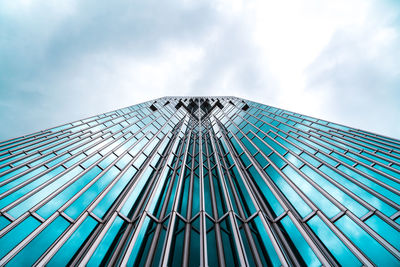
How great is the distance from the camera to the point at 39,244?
6.07m

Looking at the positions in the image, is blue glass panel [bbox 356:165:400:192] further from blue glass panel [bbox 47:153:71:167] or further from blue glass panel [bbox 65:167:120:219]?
blue glass panel [bbox 47:153:71:167]

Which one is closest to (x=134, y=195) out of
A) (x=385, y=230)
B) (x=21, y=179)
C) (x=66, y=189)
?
(x=66, y=189)

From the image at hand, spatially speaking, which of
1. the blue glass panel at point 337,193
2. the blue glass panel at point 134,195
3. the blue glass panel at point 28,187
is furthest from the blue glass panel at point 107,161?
the blue glass panel at point 337,193

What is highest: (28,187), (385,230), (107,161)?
(107,161)

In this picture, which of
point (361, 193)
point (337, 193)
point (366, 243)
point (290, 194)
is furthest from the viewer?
point (290, 194)

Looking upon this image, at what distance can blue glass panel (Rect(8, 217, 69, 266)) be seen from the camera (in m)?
5.41

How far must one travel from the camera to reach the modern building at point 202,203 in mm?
5980

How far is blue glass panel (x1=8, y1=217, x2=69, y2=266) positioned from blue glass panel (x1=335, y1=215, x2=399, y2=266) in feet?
32.2

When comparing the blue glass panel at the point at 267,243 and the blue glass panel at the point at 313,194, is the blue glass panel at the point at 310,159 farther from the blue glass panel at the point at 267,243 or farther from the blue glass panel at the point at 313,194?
the blue glass panel at the point at 267,243

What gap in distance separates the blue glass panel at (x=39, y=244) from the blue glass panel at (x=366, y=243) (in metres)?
9.83

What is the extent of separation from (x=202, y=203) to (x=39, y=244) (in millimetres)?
5729

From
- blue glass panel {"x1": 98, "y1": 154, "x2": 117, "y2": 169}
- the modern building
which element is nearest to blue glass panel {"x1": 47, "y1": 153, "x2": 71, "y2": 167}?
the modern building

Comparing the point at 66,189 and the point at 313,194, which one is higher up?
the point at 66,189

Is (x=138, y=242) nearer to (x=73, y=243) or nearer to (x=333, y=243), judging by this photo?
(x=73, y=243)
